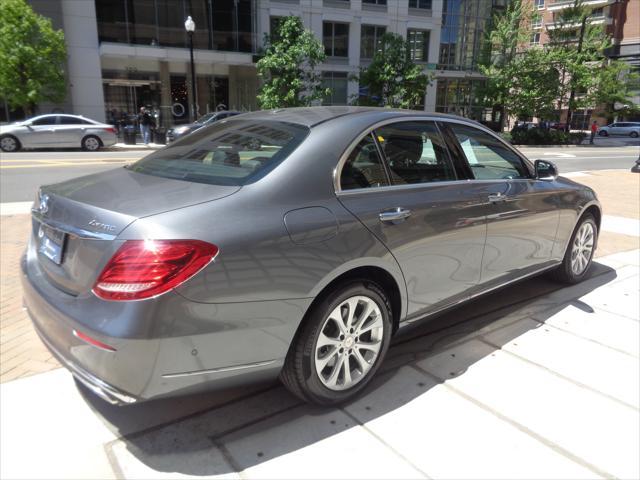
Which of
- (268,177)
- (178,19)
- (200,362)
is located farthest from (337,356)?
(178,19)

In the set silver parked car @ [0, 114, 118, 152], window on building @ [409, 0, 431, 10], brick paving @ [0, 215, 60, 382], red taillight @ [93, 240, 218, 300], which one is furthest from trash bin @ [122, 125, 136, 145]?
red taillight @ [93, 240, 218, 300]

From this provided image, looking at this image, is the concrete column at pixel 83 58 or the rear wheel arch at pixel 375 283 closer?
the rear wheel arch at pixel 375 283

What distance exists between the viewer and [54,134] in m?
19.4

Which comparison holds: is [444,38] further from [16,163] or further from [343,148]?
[343,148]

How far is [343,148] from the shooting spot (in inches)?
116

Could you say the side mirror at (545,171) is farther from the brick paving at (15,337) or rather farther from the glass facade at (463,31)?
the glass facade at (463,31)

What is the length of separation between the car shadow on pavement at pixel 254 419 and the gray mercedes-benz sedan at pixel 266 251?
7.2 inches

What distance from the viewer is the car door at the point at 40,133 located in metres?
19.2

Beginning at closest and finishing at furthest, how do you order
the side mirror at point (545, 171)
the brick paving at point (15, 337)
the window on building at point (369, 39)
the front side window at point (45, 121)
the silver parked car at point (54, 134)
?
1. the brick paving at point (15, 337)
2. the side mirror at point (545, 171)
3. the silver parked car at point (54, 134)
4. the front side window at point (45, 121)
5. the window on building at point (369, 39)

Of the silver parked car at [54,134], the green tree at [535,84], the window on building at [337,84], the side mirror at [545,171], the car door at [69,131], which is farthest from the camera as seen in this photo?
the window on building at [337,84]

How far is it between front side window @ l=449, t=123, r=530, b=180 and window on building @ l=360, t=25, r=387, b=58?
34136 mm

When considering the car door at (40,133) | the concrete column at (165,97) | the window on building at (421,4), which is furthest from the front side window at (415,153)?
the window on building at (421,4)

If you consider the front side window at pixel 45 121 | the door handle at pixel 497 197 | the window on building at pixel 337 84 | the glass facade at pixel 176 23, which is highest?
the glass facade at pixel 176 23

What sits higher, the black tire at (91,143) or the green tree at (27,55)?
the green tree at (27,55)
